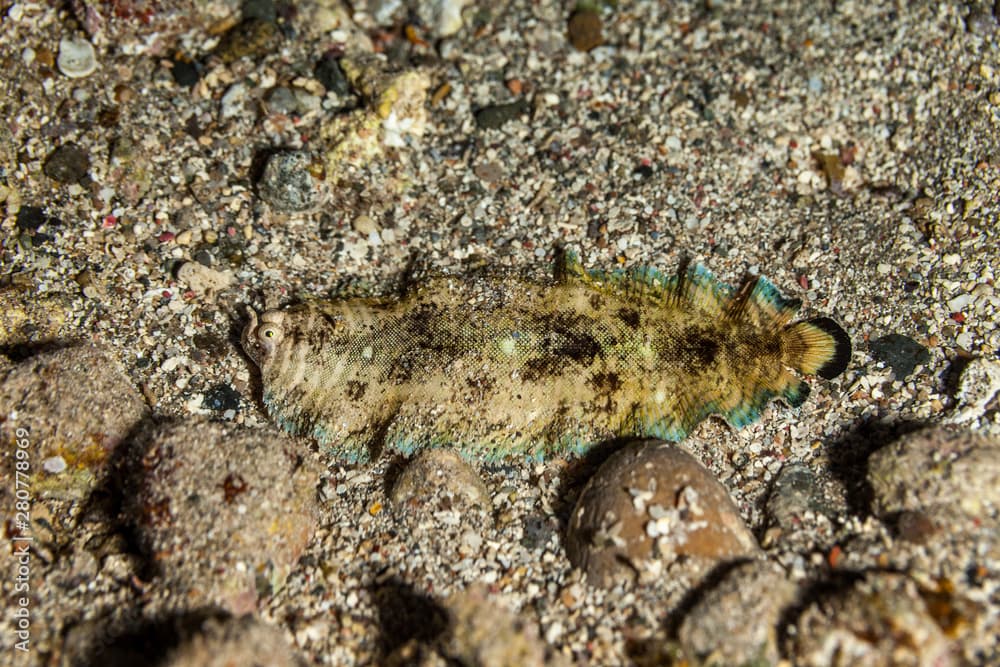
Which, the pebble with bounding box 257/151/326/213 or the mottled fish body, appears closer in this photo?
the mottled fish body

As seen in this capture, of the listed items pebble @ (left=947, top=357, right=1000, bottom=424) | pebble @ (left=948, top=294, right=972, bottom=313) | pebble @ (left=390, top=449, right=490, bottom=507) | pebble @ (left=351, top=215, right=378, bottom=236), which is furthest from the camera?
pebble @ (left=351, top=215, right=378, bottom=236)

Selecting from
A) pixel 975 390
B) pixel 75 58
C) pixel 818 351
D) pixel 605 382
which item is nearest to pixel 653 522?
pixel 605 382

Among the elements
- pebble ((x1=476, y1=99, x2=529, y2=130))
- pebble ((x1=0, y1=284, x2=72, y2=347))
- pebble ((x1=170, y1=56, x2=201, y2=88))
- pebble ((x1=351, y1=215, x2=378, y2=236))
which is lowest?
pebble ((x1=0, y1=284, x2=72, y2=347))

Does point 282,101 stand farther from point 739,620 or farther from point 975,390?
point 975,390

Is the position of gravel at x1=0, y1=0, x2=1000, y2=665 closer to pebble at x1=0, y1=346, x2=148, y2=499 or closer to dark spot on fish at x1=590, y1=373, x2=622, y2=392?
pebble at x1=0, y1=346, x2=148, y2=499

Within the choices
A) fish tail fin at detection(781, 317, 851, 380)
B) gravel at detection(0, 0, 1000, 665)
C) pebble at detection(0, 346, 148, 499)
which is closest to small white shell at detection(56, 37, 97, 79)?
gravel at detection(0, 0, 1000, 665)

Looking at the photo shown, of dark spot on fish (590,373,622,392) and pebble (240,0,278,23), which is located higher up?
pebble (240,0,278,23)

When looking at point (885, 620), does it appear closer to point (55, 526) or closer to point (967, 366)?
point (967, 366)
